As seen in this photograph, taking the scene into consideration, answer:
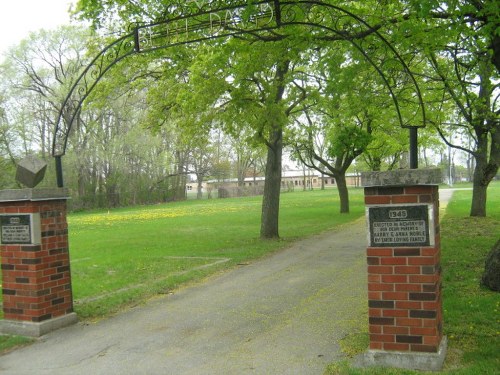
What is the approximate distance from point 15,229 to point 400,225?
450 centimetres

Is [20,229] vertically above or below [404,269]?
above

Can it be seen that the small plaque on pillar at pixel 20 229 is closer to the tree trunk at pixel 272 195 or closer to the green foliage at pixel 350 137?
the tree trunk at pixel 272 195

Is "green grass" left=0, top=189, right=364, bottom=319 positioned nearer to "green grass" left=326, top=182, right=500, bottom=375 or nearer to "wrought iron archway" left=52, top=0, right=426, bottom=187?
"wrought iron archway" left=52, top=0, right=426, bottom=187

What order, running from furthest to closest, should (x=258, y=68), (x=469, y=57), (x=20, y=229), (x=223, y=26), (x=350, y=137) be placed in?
(x=350, y=137) < (x=258, y=68) < (x=469, y=57) < (x=223, y=26) < (x=20, y=229)

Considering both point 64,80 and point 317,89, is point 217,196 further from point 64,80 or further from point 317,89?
point 317,89

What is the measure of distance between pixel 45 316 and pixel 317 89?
9880mm

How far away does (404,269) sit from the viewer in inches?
177

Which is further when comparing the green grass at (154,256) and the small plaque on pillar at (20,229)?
the green grass at (154,256)

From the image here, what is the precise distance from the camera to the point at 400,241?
4512mm

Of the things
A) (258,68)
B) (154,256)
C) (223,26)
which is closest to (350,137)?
(258,68)

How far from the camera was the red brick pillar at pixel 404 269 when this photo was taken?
4410 millimetres

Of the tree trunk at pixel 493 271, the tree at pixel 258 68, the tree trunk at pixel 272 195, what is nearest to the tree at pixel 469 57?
the tree at pixel 258 68

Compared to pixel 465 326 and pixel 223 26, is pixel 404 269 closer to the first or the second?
pixel 465 326

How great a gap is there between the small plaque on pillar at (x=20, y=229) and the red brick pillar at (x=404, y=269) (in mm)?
3908
